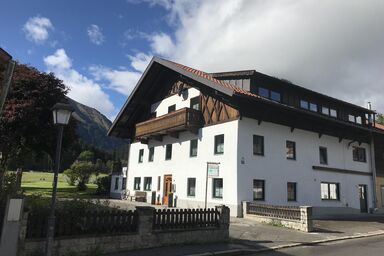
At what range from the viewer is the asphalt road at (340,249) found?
11547 mm

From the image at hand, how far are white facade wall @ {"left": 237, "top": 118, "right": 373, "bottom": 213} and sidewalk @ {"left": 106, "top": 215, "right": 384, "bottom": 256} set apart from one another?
458 centimetres

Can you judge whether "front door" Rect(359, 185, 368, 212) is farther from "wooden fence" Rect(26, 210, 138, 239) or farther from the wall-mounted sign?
"wooden fence" Rect(26, 210, 138, 239)

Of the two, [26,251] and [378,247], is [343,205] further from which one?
[26,251]

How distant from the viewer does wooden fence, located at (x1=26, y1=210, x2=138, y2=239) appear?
31.2 ft

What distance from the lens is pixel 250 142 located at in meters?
22.9

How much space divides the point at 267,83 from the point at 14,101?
16.0 meters

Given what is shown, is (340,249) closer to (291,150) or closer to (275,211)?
(275,211)

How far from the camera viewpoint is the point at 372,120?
1362 inches

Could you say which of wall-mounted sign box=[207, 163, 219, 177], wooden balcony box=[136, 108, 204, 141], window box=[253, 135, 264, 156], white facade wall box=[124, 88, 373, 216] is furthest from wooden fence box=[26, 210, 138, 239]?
wooden balcony box=[136, 108, 204, 141]

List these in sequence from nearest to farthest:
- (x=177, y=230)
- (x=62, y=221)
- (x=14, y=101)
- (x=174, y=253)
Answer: (x=62, y=221)
(x=174, y=253)
(x=177, y=230)
(x=14, y=101)

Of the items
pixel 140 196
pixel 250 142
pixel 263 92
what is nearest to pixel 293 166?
pixel 250 142

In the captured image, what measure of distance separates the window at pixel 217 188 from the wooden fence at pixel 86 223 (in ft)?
40.6

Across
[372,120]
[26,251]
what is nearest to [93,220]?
[26,251]

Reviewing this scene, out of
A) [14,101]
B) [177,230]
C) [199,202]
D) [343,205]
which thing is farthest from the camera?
[343,205]
